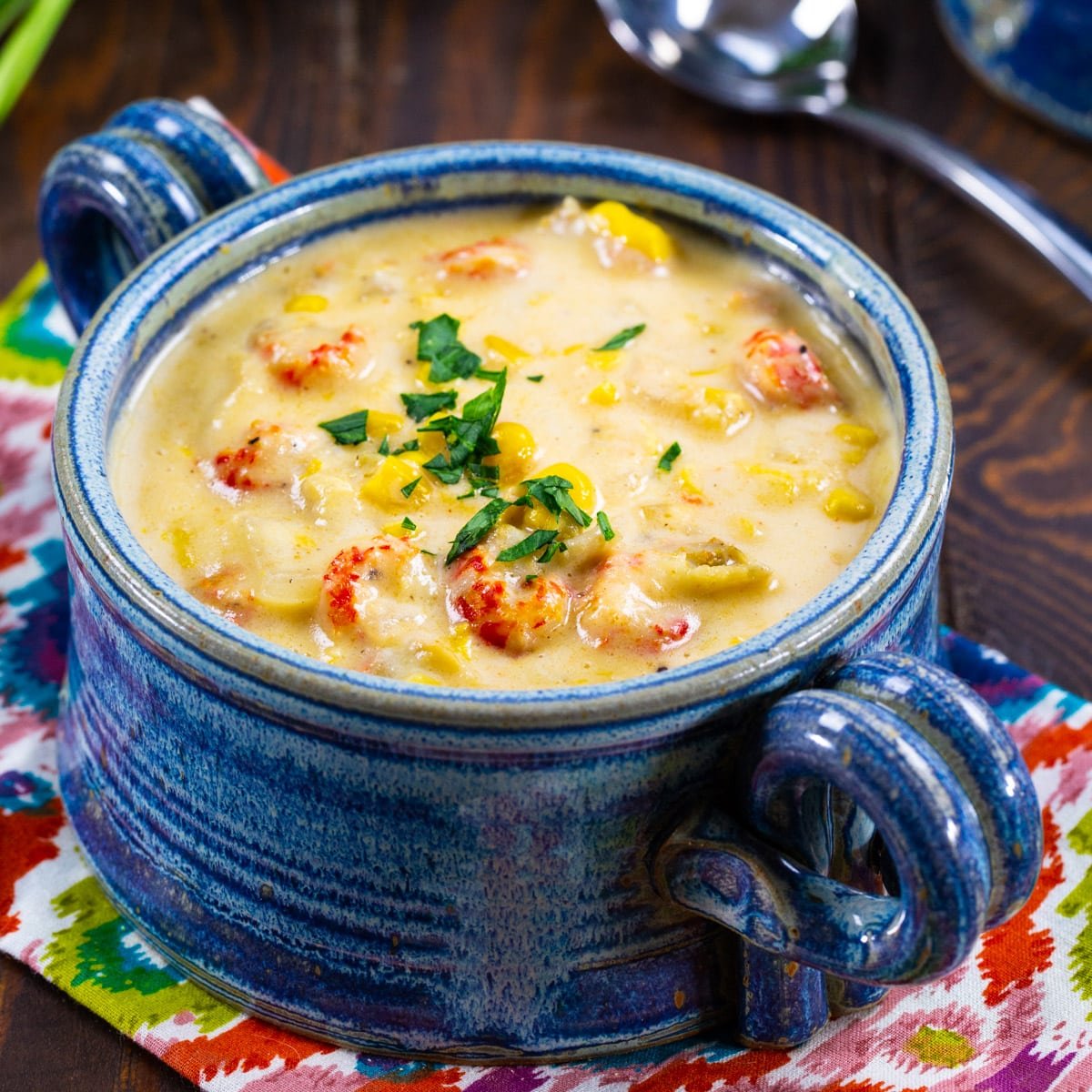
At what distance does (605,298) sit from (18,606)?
938 millimetres

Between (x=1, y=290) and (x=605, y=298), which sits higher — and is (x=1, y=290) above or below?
below

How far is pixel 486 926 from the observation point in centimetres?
180

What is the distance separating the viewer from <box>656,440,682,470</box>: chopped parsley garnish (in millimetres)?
2109

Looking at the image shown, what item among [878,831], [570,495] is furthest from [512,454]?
[878,831]

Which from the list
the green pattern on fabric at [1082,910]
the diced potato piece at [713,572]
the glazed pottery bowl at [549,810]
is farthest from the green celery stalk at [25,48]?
the green pattern on fabric at [1082,910]

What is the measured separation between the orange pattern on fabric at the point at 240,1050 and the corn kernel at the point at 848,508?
838 millimetres

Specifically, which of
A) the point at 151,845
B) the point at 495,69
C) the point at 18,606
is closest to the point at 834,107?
the point at 495,69

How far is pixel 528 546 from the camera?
1968 millimetres

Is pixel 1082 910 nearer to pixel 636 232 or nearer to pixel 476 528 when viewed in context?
pixel 476 528

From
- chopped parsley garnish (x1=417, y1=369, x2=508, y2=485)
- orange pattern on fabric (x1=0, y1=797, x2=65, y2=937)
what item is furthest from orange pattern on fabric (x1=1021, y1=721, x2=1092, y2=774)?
orange pattern on fabric (x1=0, y1=797, x2=65, y2=937)

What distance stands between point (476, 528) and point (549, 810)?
1.32ft

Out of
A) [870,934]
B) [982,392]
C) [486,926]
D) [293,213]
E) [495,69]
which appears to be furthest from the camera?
[495,69]

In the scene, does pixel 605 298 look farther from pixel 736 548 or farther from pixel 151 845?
pixel 151 845

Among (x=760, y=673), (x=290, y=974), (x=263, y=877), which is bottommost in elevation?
(x=290, y=974)
